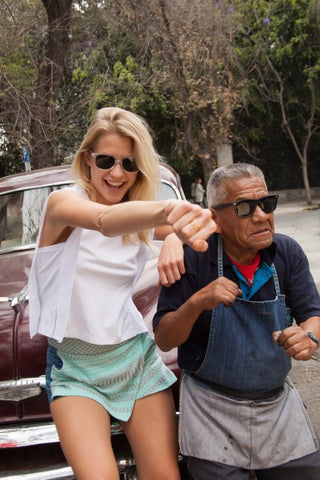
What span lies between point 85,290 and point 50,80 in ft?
23.8

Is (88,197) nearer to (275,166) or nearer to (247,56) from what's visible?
(247,56)

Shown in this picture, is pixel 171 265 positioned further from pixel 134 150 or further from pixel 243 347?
pixel 134 150

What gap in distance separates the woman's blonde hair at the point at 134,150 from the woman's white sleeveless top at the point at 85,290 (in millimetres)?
182

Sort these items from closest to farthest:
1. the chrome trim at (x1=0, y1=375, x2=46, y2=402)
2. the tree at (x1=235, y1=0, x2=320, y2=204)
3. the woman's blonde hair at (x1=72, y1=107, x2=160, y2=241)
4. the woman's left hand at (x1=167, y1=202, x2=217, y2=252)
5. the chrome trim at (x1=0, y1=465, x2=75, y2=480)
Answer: the woman's left hand at (x1=167, y1=202, x2=217, y2=252), the woman's blonde hair at (x1=72, y1=107, x2=160, y2=241), the chrome trim at (x1=0, y1=465, x2=75, y2=480), the chrome trim at (x1=0, y1=375, x2=46, y2=402), the tree at (x1=235, y1=0, x2=320, y2=204)

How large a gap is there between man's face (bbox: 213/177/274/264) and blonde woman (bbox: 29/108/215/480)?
0.75 feet

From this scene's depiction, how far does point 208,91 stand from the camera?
1504 centimetres

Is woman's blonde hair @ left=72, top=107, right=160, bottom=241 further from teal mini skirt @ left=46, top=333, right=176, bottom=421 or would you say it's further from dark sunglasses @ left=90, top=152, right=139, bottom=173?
teal mini skirt @ left=46, top=333, right=176, bottom=421

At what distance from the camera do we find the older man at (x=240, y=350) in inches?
72.7

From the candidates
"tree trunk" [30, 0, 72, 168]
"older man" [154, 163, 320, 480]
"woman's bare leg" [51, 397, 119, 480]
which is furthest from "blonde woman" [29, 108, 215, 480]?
"tree trunk" [30, 0, 72, 168]

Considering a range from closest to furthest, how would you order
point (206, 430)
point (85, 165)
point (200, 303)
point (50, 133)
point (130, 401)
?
point (200, 303)
point (206, 430)
point (130, 401)
point (85, 165)
point (50, 133)

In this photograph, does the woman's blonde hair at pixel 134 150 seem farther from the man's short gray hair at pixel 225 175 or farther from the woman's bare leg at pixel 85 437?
the woman's bare leg at pixel 85 437

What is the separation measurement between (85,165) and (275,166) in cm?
2173

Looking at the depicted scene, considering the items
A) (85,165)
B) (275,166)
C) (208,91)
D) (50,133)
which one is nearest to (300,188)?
(275,166)

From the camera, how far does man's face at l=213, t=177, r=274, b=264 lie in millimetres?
1910
